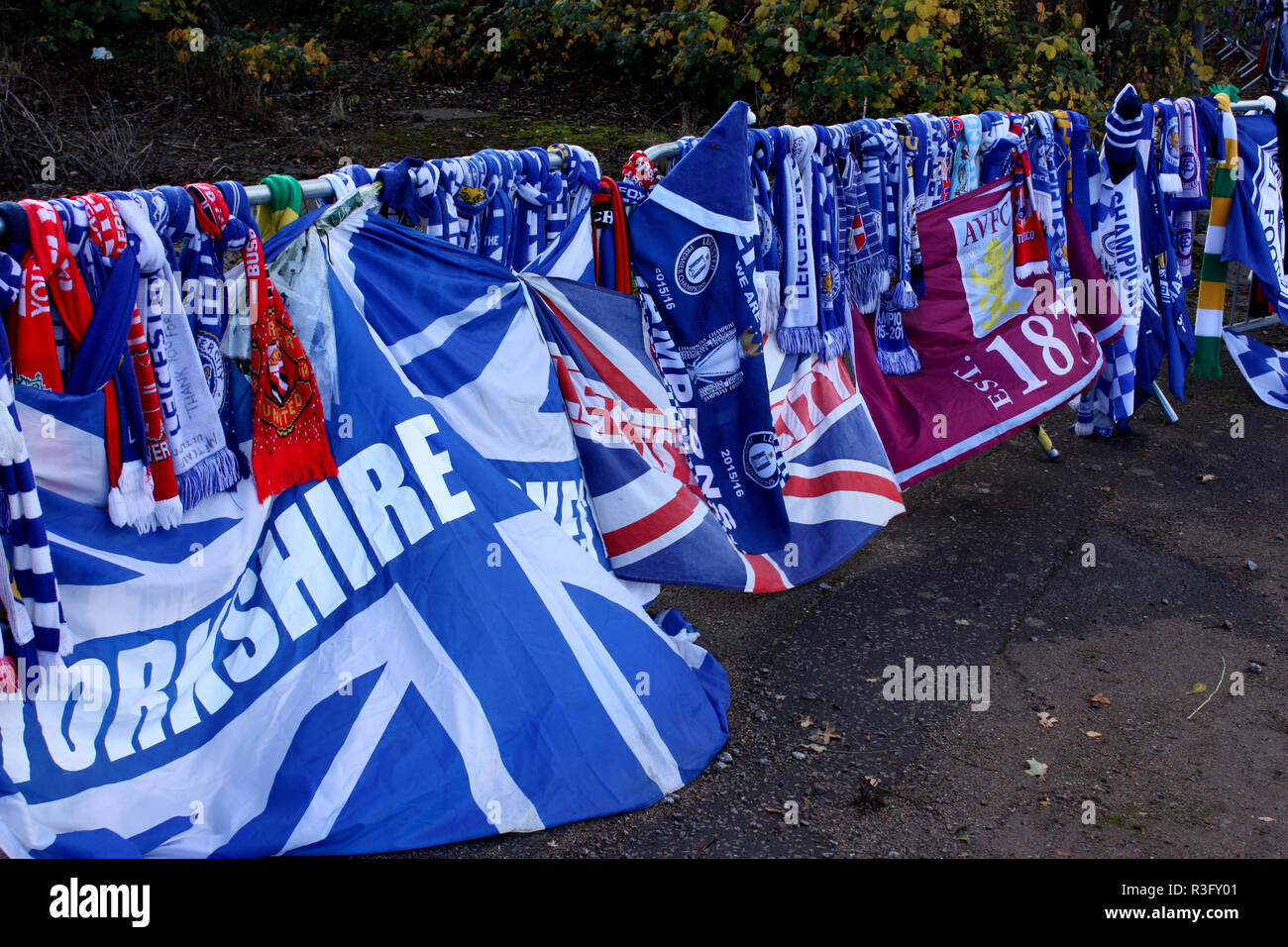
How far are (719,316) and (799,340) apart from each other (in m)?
0.40

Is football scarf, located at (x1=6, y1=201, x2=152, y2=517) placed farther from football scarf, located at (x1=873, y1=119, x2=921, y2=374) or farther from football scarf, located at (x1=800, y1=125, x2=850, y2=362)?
football scarf, located at (x1=873, y1=119, x2=921, y2=374)

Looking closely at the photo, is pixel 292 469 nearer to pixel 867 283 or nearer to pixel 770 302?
pixel 770 302

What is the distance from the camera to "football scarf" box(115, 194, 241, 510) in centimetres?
258

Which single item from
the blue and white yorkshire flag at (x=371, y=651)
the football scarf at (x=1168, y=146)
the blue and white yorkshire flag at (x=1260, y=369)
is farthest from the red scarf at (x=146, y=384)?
the blue and white yorkshire flag at (x=1260, y=369)

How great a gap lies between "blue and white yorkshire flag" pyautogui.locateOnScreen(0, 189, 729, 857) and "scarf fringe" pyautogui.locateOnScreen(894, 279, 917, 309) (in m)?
1.71

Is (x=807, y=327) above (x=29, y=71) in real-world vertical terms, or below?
below

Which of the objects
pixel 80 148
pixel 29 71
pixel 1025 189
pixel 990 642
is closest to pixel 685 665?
pixel 990 642

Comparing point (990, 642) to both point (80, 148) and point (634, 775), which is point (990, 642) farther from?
point (80, 148)

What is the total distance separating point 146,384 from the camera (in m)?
2.66

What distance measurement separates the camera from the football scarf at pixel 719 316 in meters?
3.52

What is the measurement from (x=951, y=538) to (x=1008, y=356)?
80cm

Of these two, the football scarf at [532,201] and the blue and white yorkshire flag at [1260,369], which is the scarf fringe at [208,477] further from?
the blue and white yorkshire flag at [1260,369]

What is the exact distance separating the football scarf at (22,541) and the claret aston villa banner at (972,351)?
9.21 feet

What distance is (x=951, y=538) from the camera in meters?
4.82
